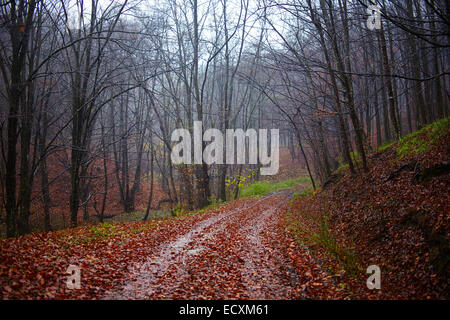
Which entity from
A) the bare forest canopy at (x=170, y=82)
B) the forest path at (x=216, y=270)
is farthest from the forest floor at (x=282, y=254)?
the bare forest canopy at (x=170, y=82)

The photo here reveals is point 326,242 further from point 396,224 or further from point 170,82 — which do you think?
point 170,82

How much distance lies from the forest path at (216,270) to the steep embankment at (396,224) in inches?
42.2

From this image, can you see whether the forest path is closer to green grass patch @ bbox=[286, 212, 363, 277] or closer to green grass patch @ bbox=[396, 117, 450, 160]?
green grass patch @ bbox=[286, 212, 363, 277]

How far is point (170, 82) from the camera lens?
20.7m

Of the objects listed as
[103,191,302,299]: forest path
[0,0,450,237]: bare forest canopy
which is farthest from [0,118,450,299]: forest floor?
[0,0,450,237]: bare forest canopy

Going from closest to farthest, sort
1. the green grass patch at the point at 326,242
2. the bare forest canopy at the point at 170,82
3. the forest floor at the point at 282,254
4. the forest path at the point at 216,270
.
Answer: the forest floor at the point at 282,254 → the forest path at the point at 216,270 → the green grass patch at the point at 326,242 → the bare forest canopy at the point at 170,82

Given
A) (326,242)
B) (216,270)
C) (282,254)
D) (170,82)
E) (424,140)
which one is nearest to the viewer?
(216,270)

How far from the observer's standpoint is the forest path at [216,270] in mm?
4785

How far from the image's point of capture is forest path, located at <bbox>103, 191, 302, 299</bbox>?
4785mm

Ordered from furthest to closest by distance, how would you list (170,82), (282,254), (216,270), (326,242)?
(170,82) < (326,242) < (282,254) < (216,270)

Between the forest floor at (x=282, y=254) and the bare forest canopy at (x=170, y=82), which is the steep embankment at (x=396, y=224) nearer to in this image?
the forest floor at (x=282, y=254)

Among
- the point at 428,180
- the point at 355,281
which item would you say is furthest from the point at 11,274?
the point at 428,180

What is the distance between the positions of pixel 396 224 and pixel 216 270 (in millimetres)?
4151

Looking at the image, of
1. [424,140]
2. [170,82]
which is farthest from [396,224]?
[170,82]
